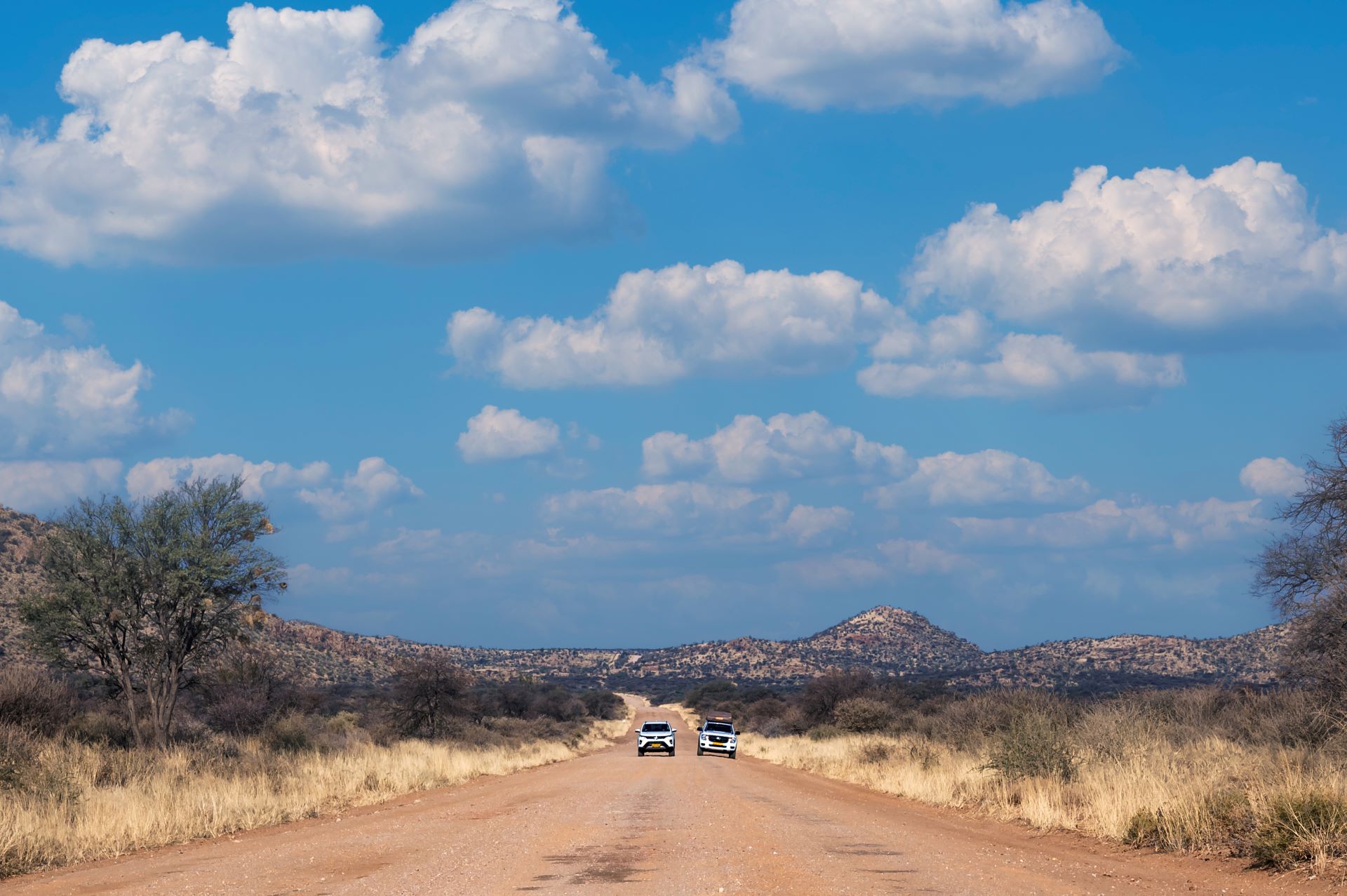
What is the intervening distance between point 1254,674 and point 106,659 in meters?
88.3

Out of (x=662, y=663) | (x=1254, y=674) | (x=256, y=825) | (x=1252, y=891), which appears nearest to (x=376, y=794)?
(x=256, y=825)

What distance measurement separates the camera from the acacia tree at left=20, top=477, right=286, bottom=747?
2939cm

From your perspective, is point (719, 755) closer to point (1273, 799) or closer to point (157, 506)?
point (157, 506)

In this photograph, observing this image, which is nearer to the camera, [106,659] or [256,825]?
[256,825]

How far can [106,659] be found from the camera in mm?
30016

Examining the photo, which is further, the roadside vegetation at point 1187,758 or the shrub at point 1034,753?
the shrub at point 1034,753

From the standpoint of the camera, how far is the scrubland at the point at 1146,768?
41.4 feet

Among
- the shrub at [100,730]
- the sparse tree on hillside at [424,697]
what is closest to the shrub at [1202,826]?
the shrub at [100,730]

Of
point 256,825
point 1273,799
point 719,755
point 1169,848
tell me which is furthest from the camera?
point 719,755

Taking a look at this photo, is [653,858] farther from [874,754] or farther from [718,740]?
[718,740]

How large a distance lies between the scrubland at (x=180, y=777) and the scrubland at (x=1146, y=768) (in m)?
12.3

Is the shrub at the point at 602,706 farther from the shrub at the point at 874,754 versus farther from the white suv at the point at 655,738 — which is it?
the shrub at the point at 874,754

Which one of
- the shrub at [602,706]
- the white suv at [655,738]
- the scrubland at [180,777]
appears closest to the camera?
the scrubland at [180,777]

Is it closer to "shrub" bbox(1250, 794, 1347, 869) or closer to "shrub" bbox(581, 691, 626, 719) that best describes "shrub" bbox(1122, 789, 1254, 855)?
"shrub" bbox(1250, 794, 1347, 869)
